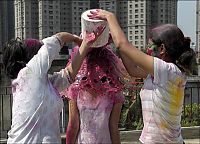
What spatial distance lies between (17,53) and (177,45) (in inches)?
34.5

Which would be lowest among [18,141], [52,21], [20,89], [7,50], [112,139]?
[52,21]

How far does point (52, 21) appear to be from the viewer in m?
50.9

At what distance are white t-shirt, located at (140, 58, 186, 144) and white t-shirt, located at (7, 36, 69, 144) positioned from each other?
523 mm

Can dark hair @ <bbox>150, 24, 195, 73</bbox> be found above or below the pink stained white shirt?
above

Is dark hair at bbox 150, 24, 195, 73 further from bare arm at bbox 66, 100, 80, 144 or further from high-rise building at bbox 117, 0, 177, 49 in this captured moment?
high-rise building at bbox 117, 0, 177, 49

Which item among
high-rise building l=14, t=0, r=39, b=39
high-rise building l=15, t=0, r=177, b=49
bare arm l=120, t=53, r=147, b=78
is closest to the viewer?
bare arm l=120, t=53, r=147, b=78

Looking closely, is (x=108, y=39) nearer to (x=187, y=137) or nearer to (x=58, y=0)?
(x=187, y=137)

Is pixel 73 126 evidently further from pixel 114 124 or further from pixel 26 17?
pixel 26 17

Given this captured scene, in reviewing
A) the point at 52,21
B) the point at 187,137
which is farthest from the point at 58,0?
the point at 187,137

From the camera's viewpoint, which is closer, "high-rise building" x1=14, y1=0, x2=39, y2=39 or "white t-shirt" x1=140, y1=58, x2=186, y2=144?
"white t-shirt" x1=140, y1=58, x2=186, y2=144

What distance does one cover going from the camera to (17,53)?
2.25 meters

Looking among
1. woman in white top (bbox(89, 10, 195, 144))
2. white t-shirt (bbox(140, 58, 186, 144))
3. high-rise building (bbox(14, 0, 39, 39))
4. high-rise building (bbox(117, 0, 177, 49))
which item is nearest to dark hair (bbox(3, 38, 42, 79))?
woman in white top (bbox(89, 10, 195, 144))

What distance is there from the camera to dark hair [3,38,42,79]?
7.36ft

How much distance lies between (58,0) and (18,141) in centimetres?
5026
